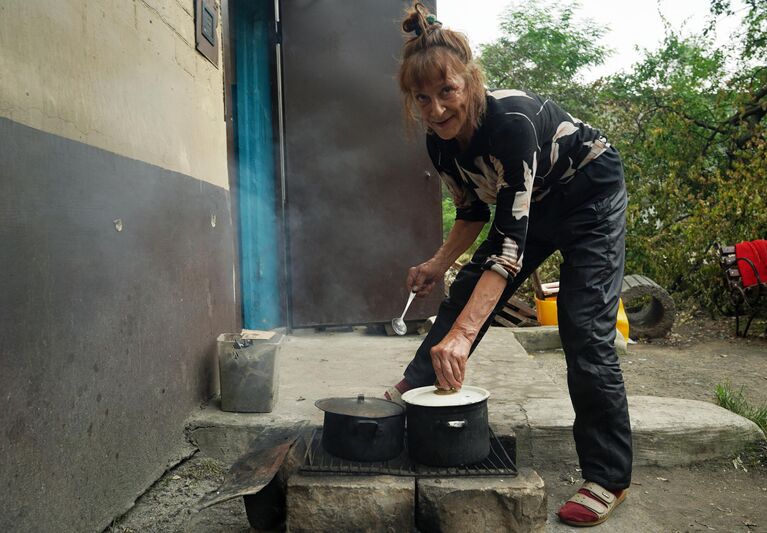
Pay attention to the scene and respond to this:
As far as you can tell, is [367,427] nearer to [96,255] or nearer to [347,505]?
[347,505]

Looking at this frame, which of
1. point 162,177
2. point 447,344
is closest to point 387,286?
point 162,177

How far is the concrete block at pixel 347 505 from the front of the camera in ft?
7.14

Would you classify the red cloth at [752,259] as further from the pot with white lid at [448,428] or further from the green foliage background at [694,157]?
the pot with white lid at [448,428]

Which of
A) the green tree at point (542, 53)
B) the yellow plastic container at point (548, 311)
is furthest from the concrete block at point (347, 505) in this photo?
the green tree at point (542, 53)

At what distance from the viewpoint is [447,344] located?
2162mm

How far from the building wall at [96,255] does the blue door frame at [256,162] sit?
208 cm

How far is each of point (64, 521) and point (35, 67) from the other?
1456 mm

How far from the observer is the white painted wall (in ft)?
6.00

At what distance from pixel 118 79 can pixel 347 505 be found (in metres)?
1.89

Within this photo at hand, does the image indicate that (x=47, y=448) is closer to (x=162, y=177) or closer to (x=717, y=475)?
(x=162, y=177)

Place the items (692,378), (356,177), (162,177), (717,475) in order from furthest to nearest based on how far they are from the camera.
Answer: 1. (356,177)
2. (692,378)
3. (717,475)
4. (162,177)

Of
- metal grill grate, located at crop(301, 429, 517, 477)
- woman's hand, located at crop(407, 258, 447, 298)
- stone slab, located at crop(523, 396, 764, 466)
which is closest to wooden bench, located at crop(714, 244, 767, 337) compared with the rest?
stone slab, located at crop(523, 396, 764, 466)

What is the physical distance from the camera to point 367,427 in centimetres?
227

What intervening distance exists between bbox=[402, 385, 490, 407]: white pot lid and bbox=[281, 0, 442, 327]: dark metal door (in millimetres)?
3418
